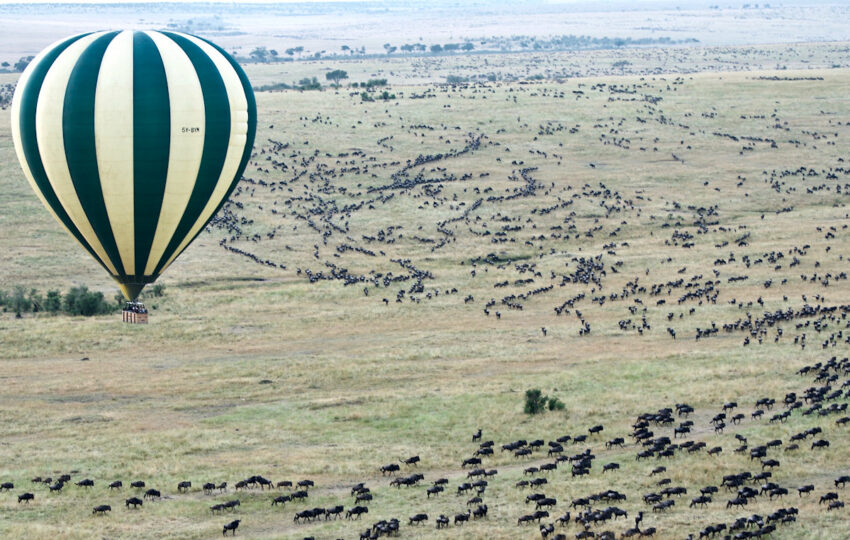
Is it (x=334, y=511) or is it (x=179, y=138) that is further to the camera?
(x=179, y=138)

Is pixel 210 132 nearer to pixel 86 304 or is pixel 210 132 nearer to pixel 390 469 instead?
pixel 390 469

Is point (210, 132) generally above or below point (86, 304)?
above

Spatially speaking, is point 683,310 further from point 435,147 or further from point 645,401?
point 435,147

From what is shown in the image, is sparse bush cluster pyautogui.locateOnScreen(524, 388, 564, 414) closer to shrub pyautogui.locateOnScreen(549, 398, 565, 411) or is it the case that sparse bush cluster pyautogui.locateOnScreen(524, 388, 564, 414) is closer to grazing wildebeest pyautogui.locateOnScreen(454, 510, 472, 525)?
shrub pyautogui.locateOnScreen(549, 398, 565, 411)

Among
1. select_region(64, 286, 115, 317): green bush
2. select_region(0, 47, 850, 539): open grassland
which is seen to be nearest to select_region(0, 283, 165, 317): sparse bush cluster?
select_region(64, 286, 115, 317): green bush

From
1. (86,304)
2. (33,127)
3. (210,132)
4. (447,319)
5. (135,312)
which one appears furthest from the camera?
(86,304)

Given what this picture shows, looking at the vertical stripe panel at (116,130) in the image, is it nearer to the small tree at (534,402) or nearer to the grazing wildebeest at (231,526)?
the small tree at (534,402)

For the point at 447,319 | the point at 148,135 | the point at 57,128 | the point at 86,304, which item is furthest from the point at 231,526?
the point at 86,304

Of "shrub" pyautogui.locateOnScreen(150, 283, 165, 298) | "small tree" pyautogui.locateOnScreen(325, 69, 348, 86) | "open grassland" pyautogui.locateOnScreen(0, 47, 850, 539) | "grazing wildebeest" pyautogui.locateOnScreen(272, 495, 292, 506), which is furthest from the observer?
"small tree" pyautogui.locateOnScreen(325, 69, 348, 86)
